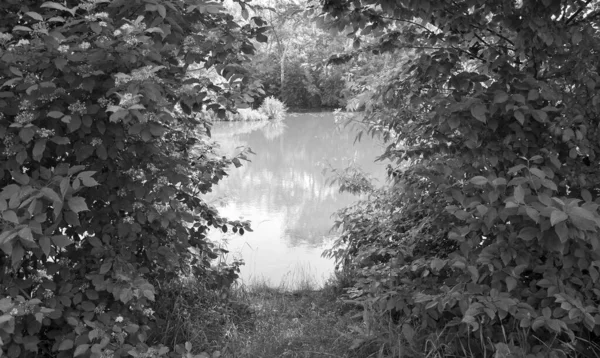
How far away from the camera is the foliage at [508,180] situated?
5.74 ft

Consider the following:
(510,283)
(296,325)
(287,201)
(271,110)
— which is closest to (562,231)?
(510,283)

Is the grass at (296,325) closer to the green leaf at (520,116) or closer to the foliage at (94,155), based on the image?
the foliage at (94,155)

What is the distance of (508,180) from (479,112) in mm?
345

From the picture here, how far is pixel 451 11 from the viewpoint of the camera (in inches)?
94.0

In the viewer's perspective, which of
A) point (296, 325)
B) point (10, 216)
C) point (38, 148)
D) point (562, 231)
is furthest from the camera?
point (296, 325)

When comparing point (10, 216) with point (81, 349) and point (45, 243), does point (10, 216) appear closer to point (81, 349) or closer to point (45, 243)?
point (45, 243)

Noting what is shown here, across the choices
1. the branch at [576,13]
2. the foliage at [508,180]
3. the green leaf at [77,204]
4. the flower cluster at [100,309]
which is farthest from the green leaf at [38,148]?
the branch at [576,13]

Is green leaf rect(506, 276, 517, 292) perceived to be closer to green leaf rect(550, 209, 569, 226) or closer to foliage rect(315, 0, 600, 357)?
foliage rect(315, 0, 600, 357)

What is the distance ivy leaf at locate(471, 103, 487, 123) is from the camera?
1962mm

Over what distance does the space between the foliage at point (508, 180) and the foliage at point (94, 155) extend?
975 millimetres

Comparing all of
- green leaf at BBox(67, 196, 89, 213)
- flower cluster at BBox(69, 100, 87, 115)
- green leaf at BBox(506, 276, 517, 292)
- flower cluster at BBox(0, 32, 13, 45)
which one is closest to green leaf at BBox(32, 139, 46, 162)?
flower cluster at BBox(69, 100, 87, 115)

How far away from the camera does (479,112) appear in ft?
6.48

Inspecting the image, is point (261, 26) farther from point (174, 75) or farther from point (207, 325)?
point (207, 325)

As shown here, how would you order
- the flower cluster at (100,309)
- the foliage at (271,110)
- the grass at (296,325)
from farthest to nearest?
1. the foliage at (271,110)
2. the grass at (296,325)
3. the flower cluster at (100,309)
